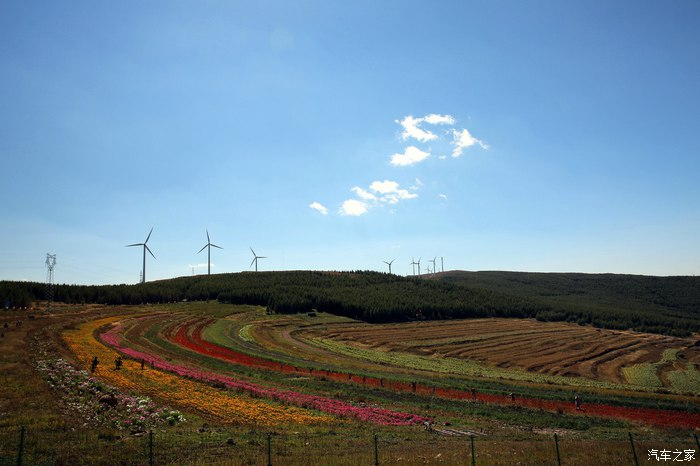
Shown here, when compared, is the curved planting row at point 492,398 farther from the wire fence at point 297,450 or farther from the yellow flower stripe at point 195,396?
the wire fence at point 297,450

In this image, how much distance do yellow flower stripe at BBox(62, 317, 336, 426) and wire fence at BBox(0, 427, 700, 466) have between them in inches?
249

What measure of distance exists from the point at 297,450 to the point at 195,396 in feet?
65.8

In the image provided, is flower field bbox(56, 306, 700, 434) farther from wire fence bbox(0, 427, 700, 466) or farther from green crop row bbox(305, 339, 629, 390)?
wire fence bbox(0, 427, 700, 466)

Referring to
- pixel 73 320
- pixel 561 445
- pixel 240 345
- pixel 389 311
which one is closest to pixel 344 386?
pixel 561 445

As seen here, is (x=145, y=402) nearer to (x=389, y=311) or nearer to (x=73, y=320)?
(x=73, y=320)

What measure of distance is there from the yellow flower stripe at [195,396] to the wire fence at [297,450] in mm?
6328

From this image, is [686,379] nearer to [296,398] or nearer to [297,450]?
[296,398]

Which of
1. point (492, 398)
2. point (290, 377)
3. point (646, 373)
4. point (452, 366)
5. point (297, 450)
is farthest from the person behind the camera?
point (452, 366)

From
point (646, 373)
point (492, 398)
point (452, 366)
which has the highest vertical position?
point (492, 398)

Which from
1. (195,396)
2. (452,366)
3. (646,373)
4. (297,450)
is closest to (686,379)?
(646,373)

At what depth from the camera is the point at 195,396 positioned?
4088cm

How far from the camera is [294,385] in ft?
170

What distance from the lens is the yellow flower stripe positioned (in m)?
34.8

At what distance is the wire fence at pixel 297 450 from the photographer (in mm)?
21406
